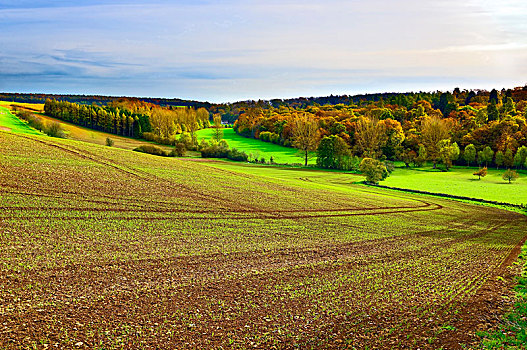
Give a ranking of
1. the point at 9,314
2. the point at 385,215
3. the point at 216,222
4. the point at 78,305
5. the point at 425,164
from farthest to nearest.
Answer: the point at 425,164
the point at 385,215
the point at 216,222
the point at 78,305
the point at 9,314

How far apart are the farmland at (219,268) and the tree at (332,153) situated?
54810 millimetres

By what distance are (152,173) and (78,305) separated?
29.8 metres

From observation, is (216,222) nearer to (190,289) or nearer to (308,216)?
(308,216)

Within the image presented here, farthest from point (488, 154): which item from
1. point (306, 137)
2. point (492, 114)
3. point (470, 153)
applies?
point (306, 137)

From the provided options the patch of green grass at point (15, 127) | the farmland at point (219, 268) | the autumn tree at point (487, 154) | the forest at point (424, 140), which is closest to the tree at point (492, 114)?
the forest at point (424, 140)

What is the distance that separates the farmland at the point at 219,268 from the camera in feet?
42.2

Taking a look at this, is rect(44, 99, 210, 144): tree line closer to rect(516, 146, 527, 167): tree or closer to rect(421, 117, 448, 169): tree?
rect(421, 117, 448, 169): tree

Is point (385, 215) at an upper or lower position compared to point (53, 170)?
lower

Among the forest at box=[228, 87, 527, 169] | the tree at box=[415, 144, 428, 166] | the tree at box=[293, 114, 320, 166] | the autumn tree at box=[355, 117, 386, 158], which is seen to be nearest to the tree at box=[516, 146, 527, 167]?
the forest at box=[228, 87, 527, 169]

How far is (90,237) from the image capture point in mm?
21422

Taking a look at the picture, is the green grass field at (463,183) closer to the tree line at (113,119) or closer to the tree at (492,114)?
the tree at (492,114)

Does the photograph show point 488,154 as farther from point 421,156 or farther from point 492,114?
point 492,114

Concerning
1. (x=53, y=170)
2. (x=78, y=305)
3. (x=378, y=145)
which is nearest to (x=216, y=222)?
(x=78, y=305)

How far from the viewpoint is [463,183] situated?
248 ft
